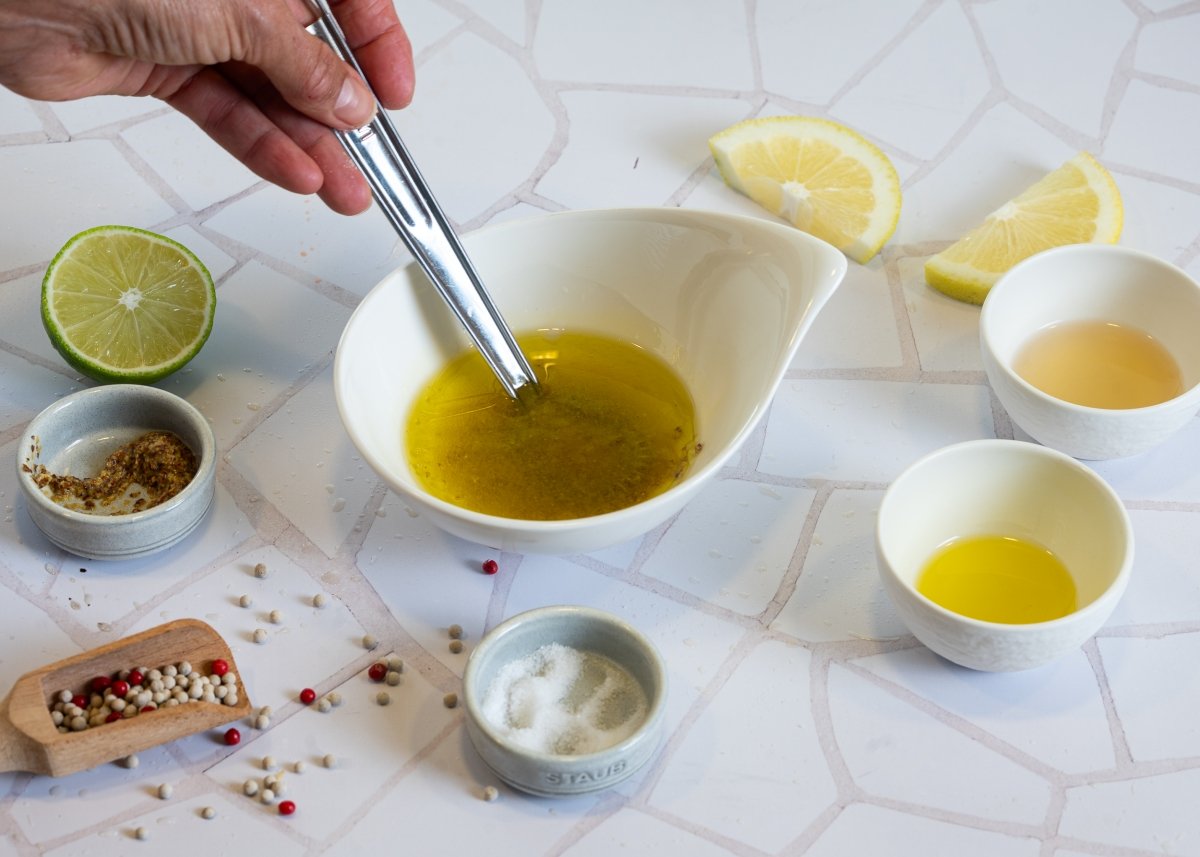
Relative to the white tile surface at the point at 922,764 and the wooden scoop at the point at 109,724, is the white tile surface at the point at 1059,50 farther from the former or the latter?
the wooden scoop at the point at 109,724

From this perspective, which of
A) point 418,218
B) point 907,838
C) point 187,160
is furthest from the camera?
point 187,160

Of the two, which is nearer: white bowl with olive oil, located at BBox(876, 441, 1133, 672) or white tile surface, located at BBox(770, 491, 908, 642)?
white bowl with olive oil, located at BBox(876, 441, 1133, 672)

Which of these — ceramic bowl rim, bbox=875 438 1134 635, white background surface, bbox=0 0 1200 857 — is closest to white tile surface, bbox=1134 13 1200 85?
white background surface, bbox=0 0 1200 857

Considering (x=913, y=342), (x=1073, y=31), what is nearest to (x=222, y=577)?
(x=913, y=342)

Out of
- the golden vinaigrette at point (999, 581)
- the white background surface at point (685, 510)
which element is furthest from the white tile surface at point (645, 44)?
the golden vinaigrette at point (999, 581)

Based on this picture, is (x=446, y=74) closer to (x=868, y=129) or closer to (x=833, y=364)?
(x=868, y=129)

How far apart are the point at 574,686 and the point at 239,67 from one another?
0.79 meters

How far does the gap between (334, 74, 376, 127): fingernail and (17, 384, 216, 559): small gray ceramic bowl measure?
340mm

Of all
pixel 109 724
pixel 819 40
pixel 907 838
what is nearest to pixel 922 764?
pixel 907 838

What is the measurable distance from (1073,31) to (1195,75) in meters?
0.19

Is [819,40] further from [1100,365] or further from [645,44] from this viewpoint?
[1100,365]

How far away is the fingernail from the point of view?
1330 mm

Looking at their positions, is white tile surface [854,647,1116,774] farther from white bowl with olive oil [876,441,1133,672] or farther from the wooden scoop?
the wooden scoop

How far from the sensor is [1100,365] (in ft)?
4.94
